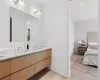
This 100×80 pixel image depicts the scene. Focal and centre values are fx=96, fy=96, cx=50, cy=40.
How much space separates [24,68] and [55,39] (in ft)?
5.21

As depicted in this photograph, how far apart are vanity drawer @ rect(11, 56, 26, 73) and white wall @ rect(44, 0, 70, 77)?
4.59 ft

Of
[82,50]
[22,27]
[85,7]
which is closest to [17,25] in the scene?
[22,27]

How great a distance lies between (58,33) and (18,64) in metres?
1.74

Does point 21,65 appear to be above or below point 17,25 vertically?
below

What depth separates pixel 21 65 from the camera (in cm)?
190

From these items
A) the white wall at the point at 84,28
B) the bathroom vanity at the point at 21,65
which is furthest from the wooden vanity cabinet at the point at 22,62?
the white wall at the point at 84,28

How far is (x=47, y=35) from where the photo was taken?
11.8ft

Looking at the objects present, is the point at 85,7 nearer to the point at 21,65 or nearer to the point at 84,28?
the point at 84,28

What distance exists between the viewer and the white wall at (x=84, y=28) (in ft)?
20.5

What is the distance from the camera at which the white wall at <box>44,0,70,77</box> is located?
2923mm

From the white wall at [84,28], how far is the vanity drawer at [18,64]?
5508mm

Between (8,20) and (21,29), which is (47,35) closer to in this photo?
(21,29)

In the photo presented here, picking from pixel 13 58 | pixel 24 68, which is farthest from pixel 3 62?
pixel 24 68

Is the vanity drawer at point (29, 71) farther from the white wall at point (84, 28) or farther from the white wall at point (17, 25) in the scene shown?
the white wall at point (84, 28)
